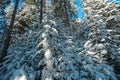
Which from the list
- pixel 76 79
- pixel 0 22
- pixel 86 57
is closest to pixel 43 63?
pixel 76 79

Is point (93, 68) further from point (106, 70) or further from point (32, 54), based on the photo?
point (32, 54)

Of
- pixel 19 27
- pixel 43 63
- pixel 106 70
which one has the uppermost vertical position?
pixel 43 63

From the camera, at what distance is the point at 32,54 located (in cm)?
984

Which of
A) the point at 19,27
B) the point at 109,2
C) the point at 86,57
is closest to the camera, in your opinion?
the point at 86,57

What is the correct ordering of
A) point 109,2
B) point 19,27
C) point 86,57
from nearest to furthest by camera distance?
1. point 86,57
2. point 109,2
3. point 19,27

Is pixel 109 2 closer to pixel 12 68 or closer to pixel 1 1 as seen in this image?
pixel 1 1

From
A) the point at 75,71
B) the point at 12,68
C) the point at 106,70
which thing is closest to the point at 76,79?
the point at 75,71

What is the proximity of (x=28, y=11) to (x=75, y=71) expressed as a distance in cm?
1925

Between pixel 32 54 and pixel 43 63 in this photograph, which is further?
pixel 32 54

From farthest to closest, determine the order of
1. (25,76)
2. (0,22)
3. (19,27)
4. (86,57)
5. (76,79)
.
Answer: (19,27)
(0,22)
(86,57)
(76,79)
(25,76)

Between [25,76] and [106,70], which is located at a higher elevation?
[25,76]

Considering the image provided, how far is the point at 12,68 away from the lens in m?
9.23

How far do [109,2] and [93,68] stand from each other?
15555 millimetres

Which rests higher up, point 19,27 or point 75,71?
point 75,71
